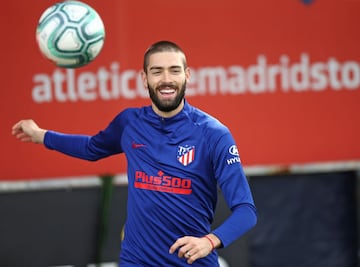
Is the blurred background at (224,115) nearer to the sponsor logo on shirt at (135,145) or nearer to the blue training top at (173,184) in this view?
the sponsor logo on shirt at (135,145)

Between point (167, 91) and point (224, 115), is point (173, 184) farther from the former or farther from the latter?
point (224, 115)

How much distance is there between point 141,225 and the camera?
5238mm

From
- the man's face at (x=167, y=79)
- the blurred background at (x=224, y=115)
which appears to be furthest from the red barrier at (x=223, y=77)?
the man's face at (x=167, y=79)

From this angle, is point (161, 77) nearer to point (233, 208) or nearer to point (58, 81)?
point (233, 208)

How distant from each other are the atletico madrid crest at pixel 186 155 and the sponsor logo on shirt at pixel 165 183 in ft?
0.33

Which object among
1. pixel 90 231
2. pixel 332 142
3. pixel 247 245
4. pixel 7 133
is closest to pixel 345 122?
pixel 332 142

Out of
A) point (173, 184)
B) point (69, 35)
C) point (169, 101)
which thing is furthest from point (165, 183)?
point (69, 35)

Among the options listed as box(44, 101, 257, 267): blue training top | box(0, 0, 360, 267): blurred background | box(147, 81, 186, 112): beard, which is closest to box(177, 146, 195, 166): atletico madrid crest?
box(44, 101, 257, 267): blue training top

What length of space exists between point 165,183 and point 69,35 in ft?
4.16

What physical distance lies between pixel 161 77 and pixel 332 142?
9.40 ft

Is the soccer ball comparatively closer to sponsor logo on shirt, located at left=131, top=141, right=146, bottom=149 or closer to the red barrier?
sponsor logo on shirt, located at left=131, top=141, right=146, bottom=149

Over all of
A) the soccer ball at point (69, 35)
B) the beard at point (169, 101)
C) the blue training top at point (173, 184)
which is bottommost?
the blue training top at point (173, 184)

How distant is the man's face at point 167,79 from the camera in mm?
5172

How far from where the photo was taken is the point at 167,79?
516 cm
